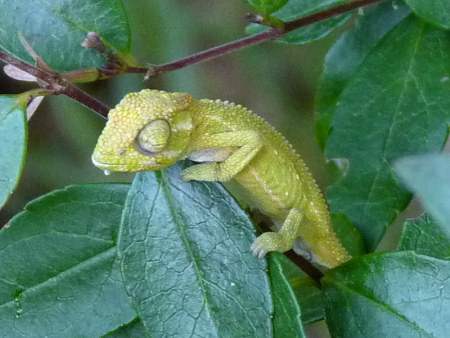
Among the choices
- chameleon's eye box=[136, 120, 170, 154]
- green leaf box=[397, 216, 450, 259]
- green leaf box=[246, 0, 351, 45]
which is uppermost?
green leaf box=[246, 0, 351, 45]

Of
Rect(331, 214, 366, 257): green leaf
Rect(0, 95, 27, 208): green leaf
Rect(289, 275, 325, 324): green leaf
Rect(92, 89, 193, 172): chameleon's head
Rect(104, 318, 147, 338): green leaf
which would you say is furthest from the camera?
Rect(331, 214, 366, 257): green leaf

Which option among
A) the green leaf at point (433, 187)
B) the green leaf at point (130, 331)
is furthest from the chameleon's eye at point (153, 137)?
the green leaf at point (433, 187)

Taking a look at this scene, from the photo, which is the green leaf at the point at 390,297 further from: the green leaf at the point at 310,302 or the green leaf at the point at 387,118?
the green leaf at the point at 387,118

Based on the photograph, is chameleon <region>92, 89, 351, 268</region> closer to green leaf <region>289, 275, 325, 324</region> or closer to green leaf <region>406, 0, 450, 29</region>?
green leaf <region>289, 275, 325, 324</region>

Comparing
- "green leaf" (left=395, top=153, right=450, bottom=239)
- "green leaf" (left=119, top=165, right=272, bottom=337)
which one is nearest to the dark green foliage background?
"green leaf" (left=119, top=165, right=272, bottom=337)

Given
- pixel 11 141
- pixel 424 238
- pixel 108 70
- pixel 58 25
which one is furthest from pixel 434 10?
pixel 11 141

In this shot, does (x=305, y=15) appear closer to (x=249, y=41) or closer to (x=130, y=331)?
(x=249, y=41)

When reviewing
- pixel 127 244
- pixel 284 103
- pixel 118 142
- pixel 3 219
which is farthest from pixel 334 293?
pixel 3 219
